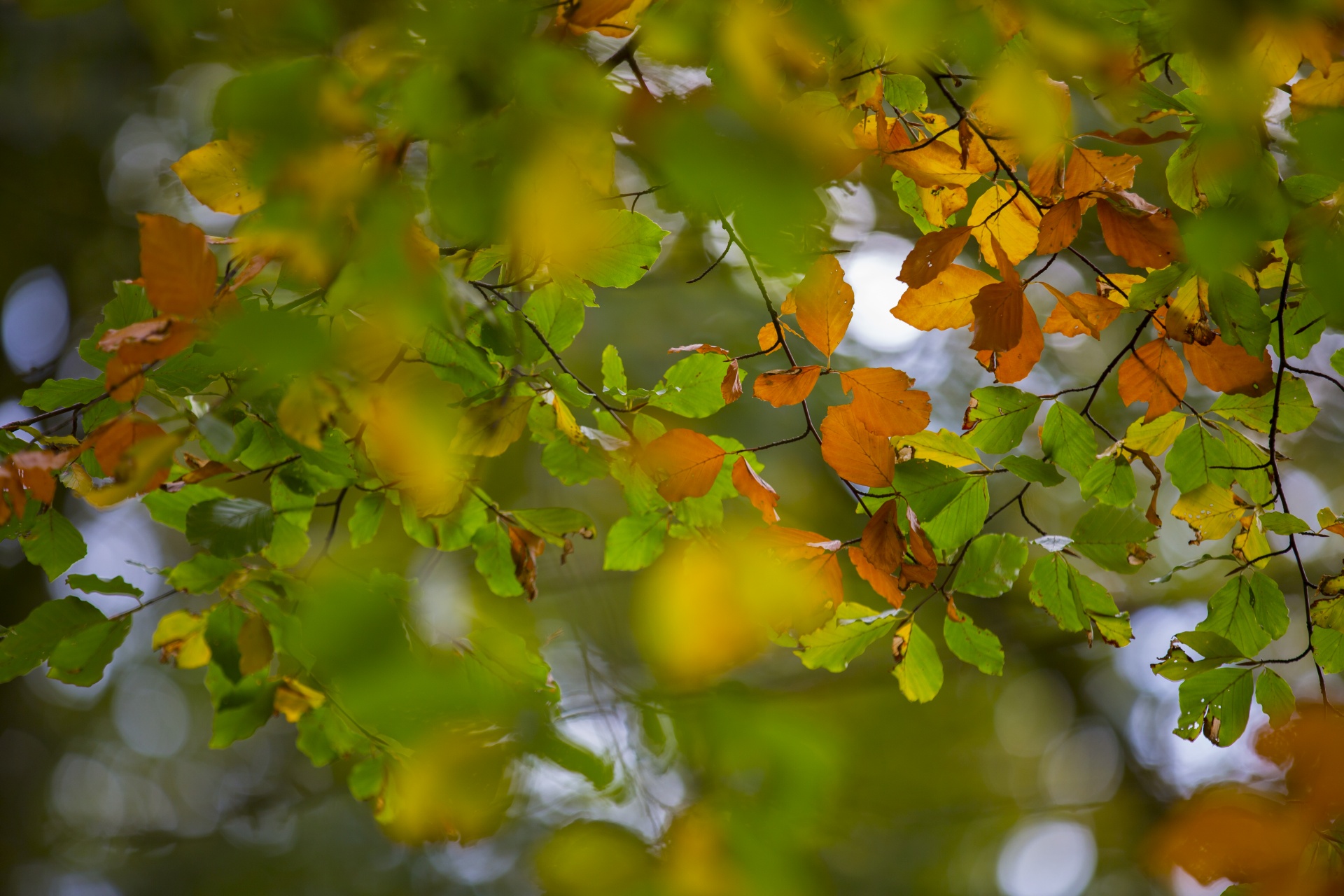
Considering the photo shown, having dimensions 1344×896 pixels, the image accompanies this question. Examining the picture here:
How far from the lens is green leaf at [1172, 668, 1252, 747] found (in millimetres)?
600

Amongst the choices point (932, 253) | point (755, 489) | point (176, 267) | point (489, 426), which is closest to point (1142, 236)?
point (932, 253)

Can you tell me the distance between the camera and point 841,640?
2.19ft

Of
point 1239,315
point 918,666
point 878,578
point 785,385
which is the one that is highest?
point 1239,315

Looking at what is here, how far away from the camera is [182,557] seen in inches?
94.7

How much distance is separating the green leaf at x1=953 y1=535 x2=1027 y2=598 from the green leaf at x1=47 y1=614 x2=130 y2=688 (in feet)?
2.31

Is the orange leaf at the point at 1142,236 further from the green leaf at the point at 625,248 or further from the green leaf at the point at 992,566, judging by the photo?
the green leaf at the point at 625,248

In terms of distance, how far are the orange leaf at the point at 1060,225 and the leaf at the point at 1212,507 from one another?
0.26 metres

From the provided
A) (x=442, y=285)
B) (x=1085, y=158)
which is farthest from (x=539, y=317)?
(x=1085, y=158)

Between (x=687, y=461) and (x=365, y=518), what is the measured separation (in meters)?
0.32

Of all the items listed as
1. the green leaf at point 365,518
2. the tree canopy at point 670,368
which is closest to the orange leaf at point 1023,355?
the tree canopy at point 670,368

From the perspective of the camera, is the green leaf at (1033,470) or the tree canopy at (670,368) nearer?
the tree canopy at (670,368)

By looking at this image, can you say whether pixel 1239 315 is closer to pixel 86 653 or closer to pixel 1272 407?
pixel 1272 407

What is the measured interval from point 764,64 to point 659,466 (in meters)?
0.35

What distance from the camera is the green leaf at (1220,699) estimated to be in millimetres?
600
